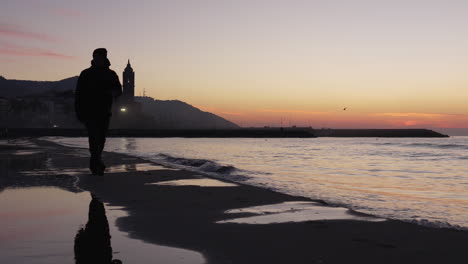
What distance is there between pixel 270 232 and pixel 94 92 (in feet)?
16.1

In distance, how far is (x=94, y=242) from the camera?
433 cm

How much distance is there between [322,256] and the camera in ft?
13.2

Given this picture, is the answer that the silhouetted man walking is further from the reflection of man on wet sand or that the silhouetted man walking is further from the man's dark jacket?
the reflection of man on wet sand

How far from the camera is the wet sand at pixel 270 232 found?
408 cm

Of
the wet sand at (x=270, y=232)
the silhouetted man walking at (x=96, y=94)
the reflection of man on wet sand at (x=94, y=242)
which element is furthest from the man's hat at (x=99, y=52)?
the reflection of man on wet sand at (x=94, y=242)

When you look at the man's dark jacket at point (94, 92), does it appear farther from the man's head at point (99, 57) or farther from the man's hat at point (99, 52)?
the man's hat at point (99, 52)

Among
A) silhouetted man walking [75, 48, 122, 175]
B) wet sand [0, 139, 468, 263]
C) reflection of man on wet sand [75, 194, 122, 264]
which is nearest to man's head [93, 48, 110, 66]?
silhouetted man walking [75, 48, 122, 175]

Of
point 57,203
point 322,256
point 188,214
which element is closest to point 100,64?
point 57,203

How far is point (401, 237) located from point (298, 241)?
1.27 meters

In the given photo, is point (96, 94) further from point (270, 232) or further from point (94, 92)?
point (270, 232)

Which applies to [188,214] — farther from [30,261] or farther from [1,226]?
[30,261]

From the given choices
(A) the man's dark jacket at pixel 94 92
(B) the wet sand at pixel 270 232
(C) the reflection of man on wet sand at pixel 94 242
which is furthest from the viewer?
(A) the man's dark jacket at pixel 94 92

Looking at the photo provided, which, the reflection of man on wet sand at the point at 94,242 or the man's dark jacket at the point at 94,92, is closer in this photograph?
the reflection of man on wet sand at the point at 94,242

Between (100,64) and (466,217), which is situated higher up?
(100,64)
